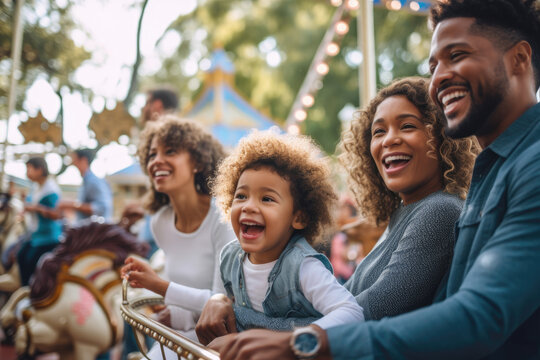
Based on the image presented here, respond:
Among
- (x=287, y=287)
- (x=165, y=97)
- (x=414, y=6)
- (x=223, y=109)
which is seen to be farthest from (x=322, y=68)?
(x=223, y=109)

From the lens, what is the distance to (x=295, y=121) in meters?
5.62

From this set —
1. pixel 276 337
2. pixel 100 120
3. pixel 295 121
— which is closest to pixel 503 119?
pixel 276 337

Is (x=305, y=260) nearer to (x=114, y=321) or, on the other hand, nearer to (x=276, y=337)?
(x=276, y=337)

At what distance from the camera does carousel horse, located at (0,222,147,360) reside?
3.37 meters

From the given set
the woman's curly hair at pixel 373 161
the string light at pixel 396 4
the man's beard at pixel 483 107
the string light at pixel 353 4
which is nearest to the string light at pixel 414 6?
the string light at pixel 396 4

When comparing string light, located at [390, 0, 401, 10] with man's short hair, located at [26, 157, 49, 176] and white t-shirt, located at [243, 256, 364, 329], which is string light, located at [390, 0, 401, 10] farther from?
man's short hair, located at [26, 157, 49, 176]

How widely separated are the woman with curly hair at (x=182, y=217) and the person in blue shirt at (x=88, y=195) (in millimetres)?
2610

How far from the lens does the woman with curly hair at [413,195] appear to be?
4.27 feet

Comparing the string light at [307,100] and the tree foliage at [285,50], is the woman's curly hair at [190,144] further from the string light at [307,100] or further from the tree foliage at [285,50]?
the tree foliage at [285,50]

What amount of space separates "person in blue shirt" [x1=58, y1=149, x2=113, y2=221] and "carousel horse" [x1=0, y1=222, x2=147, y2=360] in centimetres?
155

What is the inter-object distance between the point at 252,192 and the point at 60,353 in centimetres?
270

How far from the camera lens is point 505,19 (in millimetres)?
1156

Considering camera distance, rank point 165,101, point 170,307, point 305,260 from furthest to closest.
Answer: point 165,101
point 170,307
point 305,260

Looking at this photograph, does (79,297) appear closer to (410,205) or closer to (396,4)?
(410,205)
